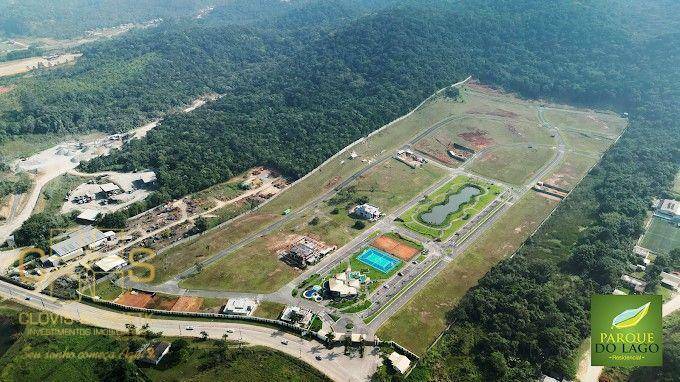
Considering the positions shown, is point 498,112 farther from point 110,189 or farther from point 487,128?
point 110,189

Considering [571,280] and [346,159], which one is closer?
[571,280]

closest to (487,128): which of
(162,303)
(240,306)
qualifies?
(240,306)

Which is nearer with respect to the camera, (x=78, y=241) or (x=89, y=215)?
(x=78, y=241)

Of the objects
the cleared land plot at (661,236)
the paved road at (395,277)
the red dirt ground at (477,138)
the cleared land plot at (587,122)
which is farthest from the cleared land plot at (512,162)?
the cleared land plot at (661,236)

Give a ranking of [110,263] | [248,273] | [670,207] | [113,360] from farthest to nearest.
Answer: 1. [670,207]
2. [248,273]
3. [110,263]
4. [113,360]

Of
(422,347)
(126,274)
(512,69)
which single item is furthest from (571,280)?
(512,69)

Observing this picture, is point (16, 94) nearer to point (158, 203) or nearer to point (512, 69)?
point (158, 203)

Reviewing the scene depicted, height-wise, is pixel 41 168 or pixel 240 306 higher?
pixel 41 168
